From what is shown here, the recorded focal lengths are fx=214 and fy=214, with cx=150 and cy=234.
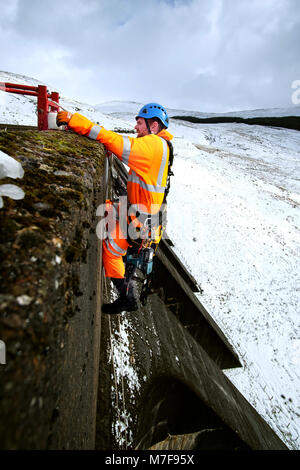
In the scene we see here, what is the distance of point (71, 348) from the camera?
3.20 ft

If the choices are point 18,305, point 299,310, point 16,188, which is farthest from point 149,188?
point 299,310

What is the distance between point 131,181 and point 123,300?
1.48 meters

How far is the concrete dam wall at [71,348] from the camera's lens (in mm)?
599

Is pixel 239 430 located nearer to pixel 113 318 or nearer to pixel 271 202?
pixel 113 318

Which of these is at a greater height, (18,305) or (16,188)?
(16,188)

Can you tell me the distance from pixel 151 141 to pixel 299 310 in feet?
33.2

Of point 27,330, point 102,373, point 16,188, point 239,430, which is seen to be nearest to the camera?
point 27,330

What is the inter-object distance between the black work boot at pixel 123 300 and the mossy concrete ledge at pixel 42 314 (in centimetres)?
125

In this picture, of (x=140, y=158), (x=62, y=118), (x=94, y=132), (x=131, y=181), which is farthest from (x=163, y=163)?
(x=62, y=118)

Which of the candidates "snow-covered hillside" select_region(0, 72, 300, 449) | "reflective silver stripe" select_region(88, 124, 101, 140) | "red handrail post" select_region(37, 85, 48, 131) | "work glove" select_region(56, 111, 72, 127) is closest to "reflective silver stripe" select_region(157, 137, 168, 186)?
"reflective silver stripe" select_region(88, 124, 101, 140)

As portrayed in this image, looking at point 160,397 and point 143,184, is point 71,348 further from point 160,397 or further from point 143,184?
point 160,397

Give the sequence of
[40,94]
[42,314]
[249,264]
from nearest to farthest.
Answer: [42,314], [40,94], [249,264]

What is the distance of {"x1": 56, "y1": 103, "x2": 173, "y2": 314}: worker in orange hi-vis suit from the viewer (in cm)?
246
